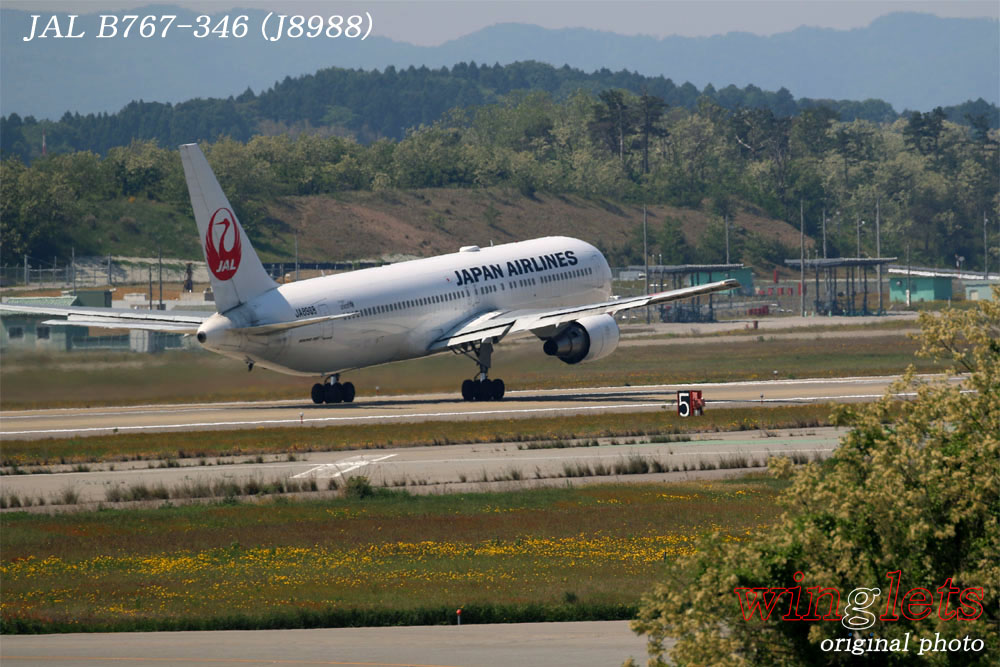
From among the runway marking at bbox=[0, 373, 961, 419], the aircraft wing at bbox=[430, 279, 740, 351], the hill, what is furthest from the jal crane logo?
the hill

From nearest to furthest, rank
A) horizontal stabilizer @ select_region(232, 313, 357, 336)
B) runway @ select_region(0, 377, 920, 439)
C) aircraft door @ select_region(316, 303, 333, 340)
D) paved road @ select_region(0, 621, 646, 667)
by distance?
paved road @ select_region(0, 621, 646, 667) < horizontal stabilizer @ select_region(232, 313, 357, 336) < aircraft door @ select_region(316, 303, 333, 340) < runway @ select_region(0, 377, 920, 439)

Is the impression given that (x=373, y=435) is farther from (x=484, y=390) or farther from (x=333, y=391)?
(x=484, y=390)

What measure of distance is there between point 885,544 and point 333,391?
154 ft

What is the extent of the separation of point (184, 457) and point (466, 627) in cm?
2594

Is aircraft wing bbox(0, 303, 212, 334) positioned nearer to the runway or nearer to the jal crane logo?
the runway

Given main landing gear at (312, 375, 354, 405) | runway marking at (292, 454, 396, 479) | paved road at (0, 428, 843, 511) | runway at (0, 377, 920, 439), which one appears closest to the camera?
paved road at (0, 428, 843, 511)

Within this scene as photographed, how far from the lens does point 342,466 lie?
4425cm

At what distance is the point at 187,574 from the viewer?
28891mm

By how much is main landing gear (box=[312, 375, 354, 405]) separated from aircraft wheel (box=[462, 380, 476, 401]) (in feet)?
16.6

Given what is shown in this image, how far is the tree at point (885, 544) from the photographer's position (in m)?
15.4

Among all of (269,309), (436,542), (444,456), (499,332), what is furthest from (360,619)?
(499,332)

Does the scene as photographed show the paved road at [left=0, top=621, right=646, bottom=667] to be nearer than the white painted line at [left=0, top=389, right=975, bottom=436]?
Yes

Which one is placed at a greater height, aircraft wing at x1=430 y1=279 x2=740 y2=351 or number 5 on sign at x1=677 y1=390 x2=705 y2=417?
aircraft wing at x1=430 y1=279 x2=740 y2=351

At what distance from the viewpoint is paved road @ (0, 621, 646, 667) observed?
20.7m
